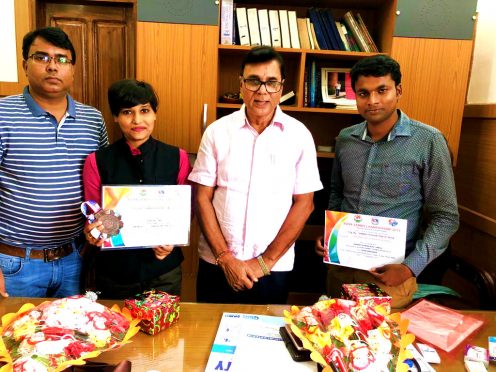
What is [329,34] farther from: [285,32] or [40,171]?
[40,171]

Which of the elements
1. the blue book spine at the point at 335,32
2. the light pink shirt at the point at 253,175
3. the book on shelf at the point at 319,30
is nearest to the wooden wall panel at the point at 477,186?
the blue book spine at the point at 335,32

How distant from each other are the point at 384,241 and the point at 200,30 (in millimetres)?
1763

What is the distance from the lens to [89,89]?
2957mm

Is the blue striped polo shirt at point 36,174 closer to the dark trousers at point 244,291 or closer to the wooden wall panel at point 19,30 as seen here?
the dark trousers at point 244,291

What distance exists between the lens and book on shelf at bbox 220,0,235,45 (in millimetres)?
2537

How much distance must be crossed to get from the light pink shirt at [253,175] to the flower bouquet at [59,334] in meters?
Answer: 0.72

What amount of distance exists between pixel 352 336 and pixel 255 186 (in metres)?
0.81

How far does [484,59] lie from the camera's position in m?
2.68

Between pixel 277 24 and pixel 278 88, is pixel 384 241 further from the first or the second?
pixel 277 24

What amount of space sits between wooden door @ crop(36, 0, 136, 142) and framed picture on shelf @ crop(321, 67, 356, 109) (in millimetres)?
1425

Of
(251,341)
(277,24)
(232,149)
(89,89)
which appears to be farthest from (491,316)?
(89,89)

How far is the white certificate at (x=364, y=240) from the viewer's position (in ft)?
4.93

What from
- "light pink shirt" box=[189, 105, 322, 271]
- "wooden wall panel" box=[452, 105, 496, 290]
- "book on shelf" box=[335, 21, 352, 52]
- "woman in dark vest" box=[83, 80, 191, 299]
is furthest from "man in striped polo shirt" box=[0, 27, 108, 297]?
"wooden wall panel" box=[452, 105, 496, 290]

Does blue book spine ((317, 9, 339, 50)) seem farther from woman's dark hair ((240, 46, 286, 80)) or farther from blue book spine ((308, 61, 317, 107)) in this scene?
woman's dark hair ((240, 46, 286, 80))
